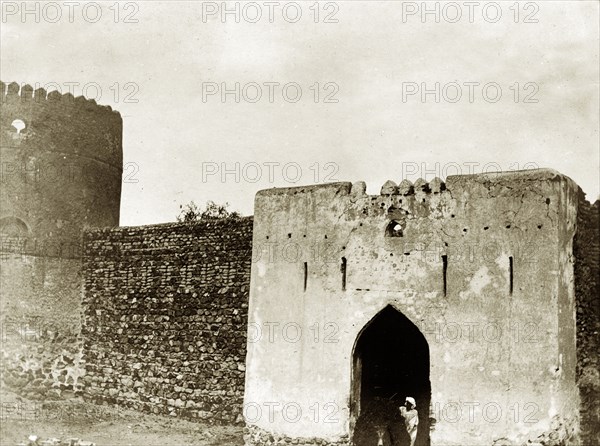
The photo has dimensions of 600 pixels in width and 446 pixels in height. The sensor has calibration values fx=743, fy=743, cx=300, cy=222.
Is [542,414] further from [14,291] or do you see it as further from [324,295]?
[14,291]

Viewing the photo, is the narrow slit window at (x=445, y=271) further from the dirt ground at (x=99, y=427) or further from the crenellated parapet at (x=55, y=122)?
the crenellated parapet at (x=55, y=122)

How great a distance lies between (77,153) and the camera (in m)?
14.5

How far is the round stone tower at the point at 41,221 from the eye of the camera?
13734 millimetres

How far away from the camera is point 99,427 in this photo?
40.5ft

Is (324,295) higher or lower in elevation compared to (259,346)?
higher

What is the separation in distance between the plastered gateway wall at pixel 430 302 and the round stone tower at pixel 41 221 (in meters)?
4.47

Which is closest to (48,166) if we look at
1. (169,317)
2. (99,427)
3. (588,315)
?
(169,317)

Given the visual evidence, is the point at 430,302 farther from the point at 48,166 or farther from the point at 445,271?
the point at 48,166

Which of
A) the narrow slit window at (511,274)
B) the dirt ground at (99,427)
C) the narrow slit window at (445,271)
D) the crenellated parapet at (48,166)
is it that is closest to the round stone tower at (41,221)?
the crenellated parapet at (48,166)

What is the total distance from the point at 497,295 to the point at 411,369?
370 cm

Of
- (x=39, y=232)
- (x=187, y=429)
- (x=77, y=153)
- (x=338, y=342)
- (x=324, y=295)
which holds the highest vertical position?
(x=77, y=153)

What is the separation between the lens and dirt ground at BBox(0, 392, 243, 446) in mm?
11359

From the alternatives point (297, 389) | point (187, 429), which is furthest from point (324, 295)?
point (187, 429)

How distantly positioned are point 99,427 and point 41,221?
4172 mm
